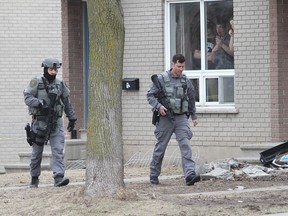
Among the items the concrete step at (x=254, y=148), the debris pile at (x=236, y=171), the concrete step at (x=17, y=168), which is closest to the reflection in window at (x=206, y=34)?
the concrete step at (x=254, y=148)

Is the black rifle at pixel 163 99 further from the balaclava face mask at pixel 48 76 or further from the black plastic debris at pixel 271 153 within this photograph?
the black plastic debris at pixel 271 153

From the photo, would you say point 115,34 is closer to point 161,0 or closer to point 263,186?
point 263,186

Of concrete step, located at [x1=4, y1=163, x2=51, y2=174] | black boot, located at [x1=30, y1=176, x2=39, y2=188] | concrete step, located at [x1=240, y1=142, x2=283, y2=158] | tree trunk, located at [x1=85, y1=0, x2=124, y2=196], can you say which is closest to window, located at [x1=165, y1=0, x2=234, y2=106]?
concrete step, located at [x1=240, y1=142, x2=283, y2=158]

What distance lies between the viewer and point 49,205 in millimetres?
12234

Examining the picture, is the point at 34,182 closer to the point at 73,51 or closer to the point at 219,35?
the point at 219,35

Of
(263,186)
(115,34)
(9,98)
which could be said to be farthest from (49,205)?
(9,98)

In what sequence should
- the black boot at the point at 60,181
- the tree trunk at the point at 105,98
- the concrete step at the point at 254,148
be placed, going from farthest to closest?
the concrete step at the point at 254,148
the black boot at the point at 60,181
the tree trunk at the point at 105,98

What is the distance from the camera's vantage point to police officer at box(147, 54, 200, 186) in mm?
13992

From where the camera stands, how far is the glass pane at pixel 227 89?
1739 cm

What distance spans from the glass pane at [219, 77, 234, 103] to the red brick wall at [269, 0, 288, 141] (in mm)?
1016

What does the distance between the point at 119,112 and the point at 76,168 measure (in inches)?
261

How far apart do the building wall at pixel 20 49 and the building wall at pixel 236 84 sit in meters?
4.43

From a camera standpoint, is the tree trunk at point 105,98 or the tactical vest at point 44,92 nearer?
the tree trunk at point 105,98

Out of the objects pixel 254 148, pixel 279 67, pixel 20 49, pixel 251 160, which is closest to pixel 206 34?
pixel 279 67
